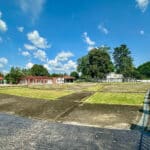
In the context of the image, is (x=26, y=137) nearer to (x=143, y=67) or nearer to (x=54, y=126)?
(x=54, y=126)

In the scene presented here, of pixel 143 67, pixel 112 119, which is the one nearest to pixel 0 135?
pixel 112 119

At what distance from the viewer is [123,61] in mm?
67000

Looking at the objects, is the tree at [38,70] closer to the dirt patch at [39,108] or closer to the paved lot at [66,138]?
the dirt patch at [39,108]

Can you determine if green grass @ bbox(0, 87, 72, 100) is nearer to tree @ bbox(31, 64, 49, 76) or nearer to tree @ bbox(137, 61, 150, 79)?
tree @ bbox(31, 64, 49, 76)

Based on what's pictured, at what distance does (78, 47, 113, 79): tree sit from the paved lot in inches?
1878

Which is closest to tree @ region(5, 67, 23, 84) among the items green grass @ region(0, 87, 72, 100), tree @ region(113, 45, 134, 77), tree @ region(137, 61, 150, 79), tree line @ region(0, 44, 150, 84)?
tree line @ region(0, 44, 150, 84)

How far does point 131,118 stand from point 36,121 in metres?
3.67

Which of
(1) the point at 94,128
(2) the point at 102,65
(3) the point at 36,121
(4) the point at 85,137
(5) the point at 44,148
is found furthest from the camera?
(2) the point at 102,65

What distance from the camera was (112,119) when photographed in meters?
6.57

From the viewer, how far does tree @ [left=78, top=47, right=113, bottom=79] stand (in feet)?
175

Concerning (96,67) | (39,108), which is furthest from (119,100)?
(96,67)

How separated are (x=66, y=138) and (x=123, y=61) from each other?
65.7 m

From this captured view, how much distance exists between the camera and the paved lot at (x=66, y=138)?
13.6 feet

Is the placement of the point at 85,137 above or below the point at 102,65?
below
